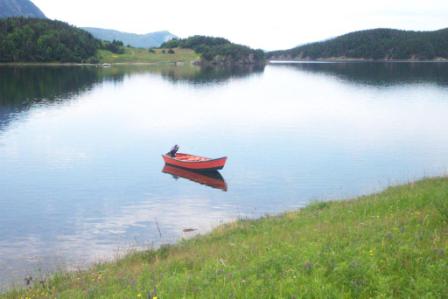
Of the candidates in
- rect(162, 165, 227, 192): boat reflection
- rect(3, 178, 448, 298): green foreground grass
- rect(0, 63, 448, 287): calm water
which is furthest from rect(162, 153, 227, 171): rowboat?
rect(3, 178, 448, 298): green foreground grass

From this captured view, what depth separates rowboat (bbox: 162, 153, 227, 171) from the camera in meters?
39.1

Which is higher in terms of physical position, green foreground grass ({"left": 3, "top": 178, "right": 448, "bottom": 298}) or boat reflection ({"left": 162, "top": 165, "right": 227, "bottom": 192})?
green foreground grass ({"left": 3, "top": 178, "right": 448, "bottom": 298})

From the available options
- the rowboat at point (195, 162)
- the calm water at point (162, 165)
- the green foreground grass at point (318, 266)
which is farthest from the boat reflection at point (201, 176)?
the green foreground grass at point (318, 266)

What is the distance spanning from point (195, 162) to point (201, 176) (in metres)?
1.44

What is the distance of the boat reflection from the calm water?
26 centimetres

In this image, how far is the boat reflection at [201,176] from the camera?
121 feet

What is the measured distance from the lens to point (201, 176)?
40.2 metres

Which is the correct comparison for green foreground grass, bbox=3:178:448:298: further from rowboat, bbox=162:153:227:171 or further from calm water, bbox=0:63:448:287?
rowboat, bbox=162:153:227:171

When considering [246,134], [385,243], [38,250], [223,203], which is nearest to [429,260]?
[385,243]

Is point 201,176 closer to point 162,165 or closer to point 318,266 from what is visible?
point 162,165

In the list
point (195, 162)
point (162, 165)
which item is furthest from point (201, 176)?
point (162, 165)

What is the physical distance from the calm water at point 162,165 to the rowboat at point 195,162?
1094 millimetres

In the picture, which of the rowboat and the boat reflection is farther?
the rowboat

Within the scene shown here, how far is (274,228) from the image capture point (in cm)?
1911
